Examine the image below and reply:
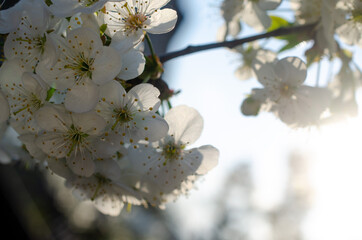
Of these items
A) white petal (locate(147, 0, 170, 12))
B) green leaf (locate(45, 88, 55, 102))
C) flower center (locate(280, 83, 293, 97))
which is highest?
white petal (locate(147, 0, 170, 12))

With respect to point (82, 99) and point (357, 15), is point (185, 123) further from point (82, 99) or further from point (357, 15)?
point (357, 15)

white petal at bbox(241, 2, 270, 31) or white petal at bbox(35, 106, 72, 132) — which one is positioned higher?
white petal at bbox(35, 106, 72, 132)

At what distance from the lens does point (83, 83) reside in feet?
2.12

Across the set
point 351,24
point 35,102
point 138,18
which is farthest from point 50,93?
point 351,24

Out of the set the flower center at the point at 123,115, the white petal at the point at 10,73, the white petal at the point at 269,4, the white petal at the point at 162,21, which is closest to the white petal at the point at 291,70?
the white petal at the point at 269,4

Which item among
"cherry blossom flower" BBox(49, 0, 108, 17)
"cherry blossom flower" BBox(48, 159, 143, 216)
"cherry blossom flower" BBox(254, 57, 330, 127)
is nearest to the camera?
"cherry blossom flower" BBox(49, 0, 108, 17)

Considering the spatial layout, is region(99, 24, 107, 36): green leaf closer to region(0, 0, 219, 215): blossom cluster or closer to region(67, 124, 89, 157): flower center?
region(0, 0, 219, 215): blossom cluster

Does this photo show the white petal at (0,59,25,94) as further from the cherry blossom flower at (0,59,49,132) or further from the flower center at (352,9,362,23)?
the flower center at (352,9,362,23)

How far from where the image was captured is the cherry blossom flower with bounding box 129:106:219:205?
81 centimetres

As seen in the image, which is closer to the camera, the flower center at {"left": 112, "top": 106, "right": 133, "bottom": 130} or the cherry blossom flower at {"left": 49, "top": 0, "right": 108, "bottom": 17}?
the cherry blossom flower at {"left": 49, "top": 0, "right": 108, "bottom": 17}

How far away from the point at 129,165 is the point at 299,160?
3.74 metres

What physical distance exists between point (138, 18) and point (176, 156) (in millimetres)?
374

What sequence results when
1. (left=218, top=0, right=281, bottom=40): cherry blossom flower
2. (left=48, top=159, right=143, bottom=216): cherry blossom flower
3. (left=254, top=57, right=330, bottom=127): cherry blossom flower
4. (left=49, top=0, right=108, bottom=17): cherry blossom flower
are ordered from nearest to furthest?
(left=49, top=0, right=108, bottom=17): cherry blossom flower
(left=48, top=159, right=143, bottom=216): cherry blossom flower
(left=254, top=57, right=330, bottom=127): cherry blossom flower
(left=218, top=0, right=281, bottom=40): cherry blossom flower

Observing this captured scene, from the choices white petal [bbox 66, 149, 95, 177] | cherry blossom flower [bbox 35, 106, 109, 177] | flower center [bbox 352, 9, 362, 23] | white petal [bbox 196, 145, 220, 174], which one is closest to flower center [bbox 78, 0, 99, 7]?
cherry blossom flower [bbox 35, 106, 109, 177]
